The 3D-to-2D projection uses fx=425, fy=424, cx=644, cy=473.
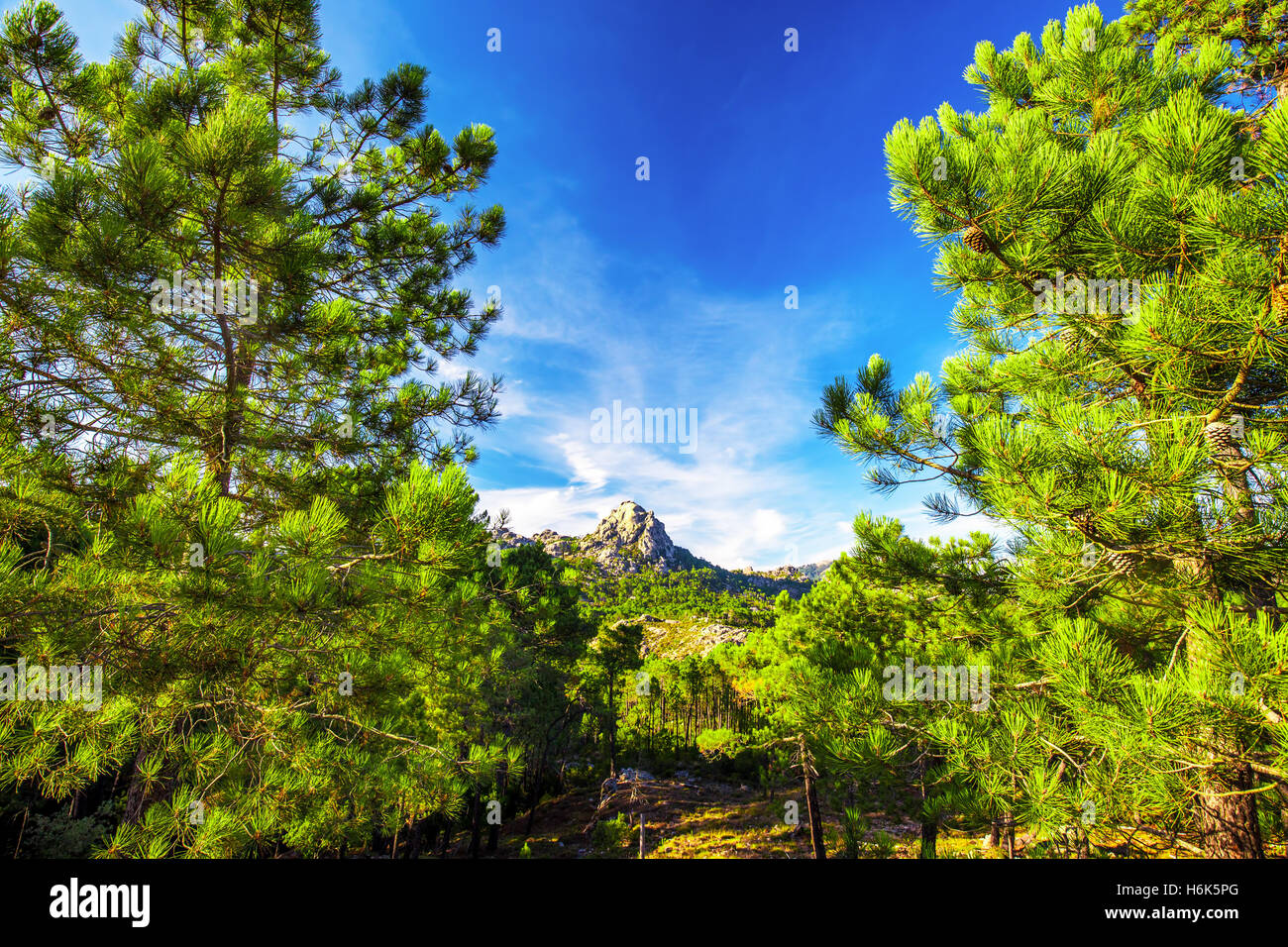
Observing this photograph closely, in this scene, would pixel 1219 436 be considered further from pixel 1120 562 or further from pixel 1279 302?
pixel 1279 302

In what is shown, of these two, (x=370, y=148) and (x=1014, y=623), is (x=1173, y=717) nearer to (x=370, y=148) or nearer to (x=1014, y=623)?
(x=1014, y=623)

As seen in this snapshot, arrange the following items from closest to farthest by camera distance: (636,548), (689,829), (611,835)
→ (611,835) → (689,829) → (636,548)

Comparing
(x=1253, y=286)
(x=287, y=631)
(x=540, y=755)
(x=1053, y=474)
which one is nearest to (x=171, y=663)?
(x=287, y=631)

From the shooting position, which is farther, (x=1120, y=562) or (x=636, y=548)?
(x=636, y=548)

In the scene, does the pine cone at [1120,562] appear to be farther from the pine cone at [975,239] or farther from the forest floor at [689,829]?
the forest floor at [689,829]

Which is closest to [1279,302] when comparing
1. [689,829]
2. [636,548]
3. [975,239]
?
[975,239]

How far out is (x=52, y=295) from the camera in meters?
2.83

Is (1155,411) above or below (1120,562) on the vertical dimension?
above

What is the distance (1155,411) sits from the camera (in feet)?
9.48

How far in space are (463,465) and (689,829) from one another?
2122 centimetres

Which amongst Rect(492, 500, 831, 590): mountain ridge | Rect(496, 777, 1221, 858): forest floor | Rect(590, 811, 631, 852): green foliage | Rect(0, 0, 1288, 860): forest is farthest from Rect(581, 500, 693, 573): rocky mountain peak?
Rect(0, 0, 1288, 860): forest

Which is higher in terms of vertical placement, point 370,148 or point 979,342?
point 370,148

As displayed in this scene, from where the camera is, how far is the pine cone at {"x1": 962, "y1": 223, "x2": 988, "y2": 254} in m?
2.47

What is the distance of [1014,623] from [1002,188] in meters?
3.97
